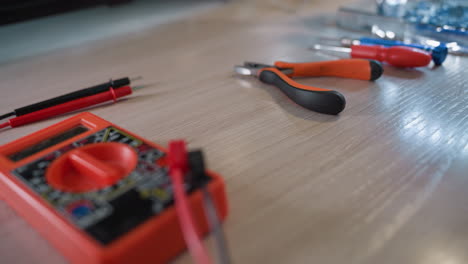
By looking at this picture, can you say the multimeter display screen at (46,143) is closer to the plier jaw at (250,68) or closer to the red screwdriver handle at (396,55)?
the plier jaw at (250,68)

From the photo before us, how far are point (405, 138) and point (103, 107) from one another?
15.5 inches

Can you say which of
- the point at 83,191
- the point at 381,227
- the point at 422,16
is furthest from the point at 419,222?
the point at 422,16

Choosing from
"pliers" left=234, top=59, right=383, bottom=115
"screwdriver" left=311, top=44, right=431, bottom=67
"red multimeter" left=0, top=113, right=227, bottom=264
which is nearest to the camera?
"red multimeter" left=0, top=113, right=227, bottom=264

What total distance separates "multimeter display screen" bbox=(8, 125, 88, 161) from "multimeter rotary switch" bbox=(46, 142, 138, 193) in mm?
49

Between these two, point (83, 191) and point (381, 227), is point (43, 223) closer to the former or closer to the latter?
point (83, 191)

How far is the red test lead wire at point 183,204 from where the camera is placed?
0.26 meters

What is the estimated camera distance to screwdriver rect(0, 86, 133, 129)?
49 cm

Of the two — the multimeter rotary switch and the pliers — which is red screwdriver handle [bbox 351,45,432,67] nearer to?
the pliers

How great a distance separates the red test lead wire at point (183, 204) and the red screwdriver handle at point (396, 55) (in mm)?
437

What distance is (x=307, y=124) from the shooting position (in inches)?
18.0

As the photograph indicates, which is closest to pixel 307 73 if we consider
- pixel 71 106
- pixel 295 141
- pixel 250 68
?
pixel 250 68

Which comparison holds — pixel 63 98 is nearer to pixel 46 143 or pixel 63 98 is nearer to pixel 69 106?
pixel 69 106

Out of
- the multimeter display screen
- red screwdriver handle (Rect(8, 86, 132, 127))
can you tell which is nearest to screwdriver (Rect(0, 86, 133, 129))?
red screwdriver handle (Rect(8, 86, 132, 127))

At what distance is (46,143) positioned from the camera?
1.28ft
